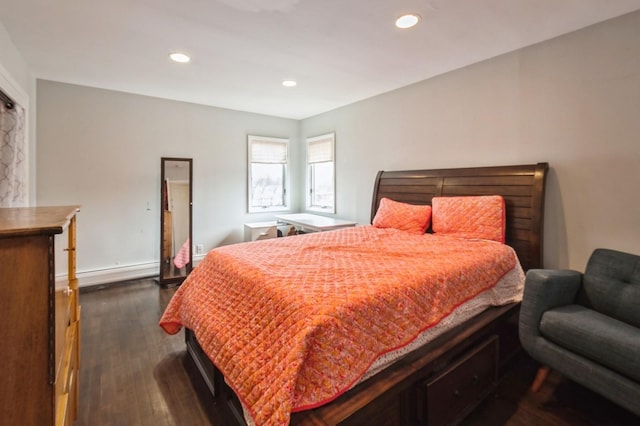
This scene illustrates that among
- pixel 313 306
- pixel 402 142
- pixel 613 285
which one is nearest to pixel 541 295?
pixel 613 285

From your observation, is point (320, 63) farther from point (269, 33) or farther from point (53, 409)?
point (53, 409)

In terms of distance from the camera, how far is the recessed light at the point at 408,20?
2.07 metres

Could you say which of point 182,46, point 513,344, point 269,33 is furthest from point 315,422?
point 182,46

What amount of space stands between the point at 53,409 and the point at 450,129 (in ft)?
11.0

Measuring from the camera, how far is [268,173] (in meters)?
5.16

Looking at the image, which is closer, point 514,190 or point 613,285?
point 613,285

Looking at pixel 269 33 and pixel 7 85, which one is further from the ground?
pixel 269 33

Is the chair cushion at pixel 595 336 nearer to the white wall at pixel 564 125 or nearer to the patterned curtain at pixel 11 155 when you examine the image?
the white wall at pixel 564 125

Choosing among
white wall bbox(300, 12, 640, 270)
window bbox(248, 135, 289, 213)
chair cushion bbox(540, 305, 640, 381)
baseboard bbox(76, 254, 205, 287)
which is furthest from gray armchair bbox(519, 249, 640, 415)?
baseboard bbox(76, 254, 205, 287)

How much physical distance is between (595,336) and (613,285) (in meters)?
0.50

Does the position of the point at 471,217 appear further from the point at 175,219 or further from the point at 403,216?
the point at 175,219

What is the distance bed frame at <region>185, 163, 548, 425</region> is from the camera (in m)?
1.33

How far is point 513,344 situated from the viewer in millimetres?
2324

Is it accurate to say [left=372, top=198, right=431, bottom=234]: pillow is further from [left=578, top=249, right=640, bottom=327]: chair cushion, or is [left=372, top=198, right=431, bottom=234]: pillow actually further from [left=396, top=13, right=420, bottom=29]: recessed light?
[left=396, top=13, right=420, bottom=29]: recessed light
